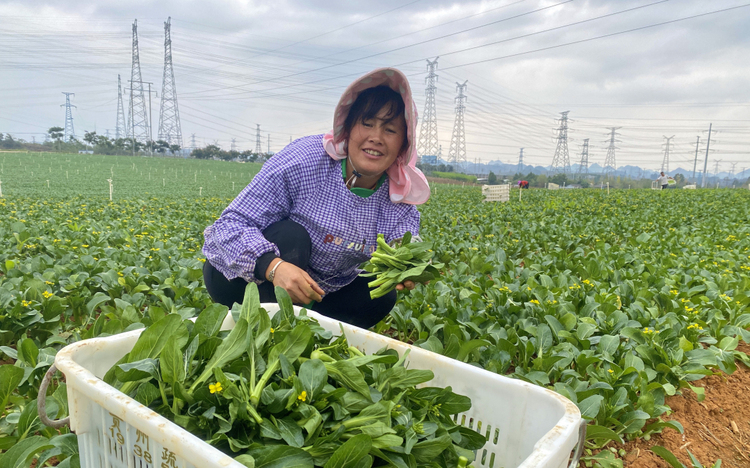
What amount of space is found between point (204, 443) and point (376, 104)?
1624mm

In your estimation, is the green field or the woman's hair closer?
the woman's hair

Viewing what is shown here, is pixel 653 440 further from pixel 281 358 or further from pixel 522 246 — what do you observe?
pixel 522 246

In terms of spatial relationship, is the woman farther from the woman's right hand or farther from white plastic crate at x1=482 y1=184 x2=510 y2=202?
white plastic crate at x1=482 y1=184 x2=510 y2=202

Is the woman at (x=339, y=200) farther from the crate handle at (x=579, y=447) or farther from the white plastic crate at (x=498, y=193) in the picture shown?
the white plastic crate at (x=498, y=193)

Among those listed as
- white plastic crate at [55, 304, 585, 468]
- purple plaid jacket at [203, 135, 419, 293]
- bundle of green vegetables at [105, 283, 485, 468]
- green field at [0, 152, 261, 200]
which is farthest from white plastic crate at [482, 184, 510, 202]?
bundle of green vegetables at [105, 283, 485, 468]

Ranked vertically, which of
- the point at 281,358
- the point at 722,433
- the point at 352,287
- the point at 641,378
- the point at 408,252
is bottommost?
the point at 722,433

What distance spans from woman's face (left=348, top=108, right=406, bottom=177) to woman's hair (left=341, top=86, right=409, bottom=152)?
0.06ft

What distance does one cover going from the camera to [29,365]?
5.46 ft

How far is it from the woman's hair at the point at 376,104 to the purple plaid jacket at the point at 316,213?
0.25 metres

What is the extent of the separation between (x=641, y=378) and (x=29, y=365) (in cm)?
233

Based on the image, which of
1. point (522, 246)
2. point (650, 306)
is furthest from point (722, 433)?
point (522, 246)

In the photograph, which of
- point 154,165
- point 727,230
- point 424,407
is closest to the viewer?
point 424,407

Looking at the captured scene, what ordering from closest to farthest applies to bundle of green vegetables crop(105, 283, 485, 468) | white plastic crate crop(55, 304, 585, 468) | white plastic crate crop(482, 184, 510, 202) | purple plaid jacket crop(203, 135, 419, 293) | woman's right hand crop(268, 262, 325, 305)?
white plastic crate crop(55, 304, 585, 468)
bundle of green vegetables crop(105, 283, 485, 468)
woman's right hand crop(268, 262, 325, 305)
purple plaid jacket crop(203, 135, 419, 293)
white plastic crate crop(482, 184, 510, 202)

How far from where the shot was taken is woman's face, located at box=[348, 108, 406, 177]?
6.68 feet
